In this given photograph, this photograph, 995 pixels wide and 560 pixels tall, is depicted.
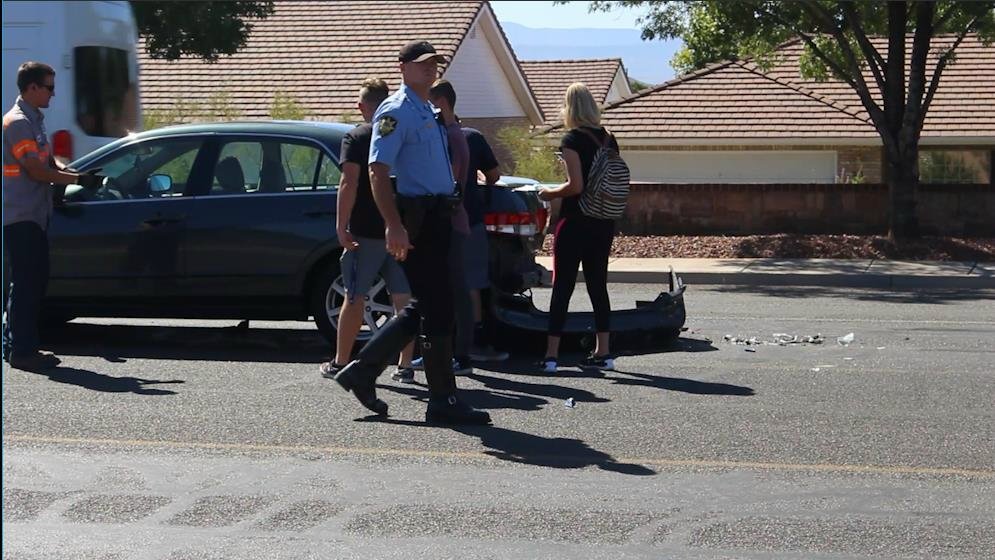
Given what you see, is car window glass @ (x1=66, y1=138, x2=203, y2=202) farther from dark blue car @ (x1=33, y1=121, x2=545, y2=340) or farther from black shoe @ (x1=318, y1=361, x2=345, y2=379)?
black shoe @ (x1=318, y1=361, x2=345, y2=379)

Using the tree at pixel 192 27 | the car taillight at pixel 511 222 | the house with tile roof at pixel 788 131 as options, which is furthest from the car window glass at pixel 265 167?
the house with tile roof at pixel 788 131

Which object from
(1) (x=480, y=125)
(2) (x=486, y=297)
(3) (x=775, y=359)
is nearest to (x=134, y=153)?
(2) (x=486, y=297)

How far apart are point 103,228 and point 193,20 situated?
58.3ft

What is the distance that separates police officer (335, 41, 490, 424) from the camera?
7.31m

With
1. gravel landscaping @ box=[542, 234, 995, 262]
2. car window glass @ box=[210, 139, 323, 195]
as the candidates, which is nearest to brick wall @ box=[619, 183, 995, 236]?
gravel landscaping @ box=[542, 234, 995, 262]

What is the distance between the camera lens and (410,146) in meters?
7.41

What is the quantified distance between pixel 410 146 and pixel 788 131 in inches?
895

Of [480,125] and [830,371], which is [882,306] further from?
[480,125]

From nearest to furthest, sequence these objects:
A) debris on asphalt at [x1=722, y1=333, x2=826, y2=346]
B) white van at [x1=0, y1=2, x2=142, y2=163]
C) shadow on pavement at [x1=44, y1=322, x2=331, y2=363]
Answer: shadow on pavement at [x1=44, y1=322, x2=331, y2=363] < debris on asphalt at [x1=722, y1=333, x2=826, y2=346] < white van at [x1=0, y1=2, x2=142, y2=163]

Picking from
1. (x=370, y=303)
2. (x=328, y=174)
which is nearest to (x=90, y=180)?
(x=328, y=174)

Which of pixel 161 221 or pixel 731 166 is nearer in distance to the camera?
pixel 161 221

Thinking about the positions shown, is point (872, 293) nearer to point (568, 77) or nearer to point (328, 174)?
point (328, 174)

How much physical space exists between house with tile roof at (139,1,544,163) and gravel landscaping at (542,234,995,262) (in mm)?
11173

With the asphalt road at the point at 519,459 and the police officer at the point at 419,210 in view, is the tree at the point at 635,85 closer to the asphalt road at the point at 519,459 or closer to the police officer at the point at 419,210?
the asphalt road at the point at 519,459
